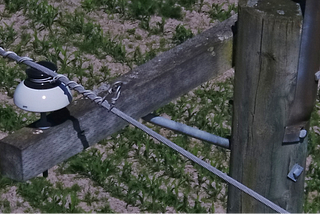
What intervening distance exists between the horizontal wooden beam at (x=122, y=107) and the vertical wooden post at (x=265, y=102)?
18cm

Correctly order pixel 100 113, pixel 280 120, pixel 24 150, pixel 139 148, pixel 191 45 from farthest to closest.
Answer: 1. pixel 139 148
2. pixel 191 45
3. pixel 280 120
4. pixel 100 113
5. pixel 24 150

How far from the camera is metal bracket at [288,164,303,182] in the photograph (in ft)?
9.75

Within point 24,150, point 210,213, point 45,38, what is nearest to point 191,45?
point 24,150

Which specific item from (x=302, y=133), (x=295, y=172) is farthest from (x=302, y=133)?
(x=295, y=172)

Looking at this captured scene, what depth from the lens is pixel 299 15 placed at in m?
2.64

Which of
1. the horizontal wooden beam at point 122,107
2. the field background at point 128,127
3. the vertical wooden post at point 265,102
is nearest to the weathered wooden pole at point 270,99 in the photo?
the vertical wooden post at point 265,102

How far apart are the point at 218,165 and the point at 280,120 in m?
2.45

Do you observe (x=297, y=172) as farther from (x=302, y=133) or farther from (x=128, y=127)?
(x=128, y=127)

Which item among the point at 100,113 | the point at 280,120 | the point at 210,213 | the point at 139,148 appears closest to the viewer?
the point at 100,113

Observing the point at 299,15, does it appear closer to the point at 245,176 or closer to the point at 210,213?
the point at 245,176

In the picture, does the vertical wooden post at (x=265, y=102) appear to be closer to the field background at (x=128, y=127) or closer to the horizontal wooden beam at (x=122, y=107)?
the horizontal wooden beam at (x=122, y=107)

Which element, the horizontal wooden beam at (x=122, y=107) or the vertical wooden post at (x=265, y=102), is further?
the vertical wooden post at (x=265, y=102)

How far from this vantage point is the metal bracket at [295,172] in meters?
2.97

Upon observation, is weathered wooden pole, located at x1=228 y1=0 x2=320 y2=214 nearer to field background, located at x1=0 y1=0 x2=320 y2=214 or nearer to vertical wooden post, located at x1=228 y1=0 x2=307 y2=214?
vertical wooden post, located at x1=228 y1=0 x2=307 y2=214
